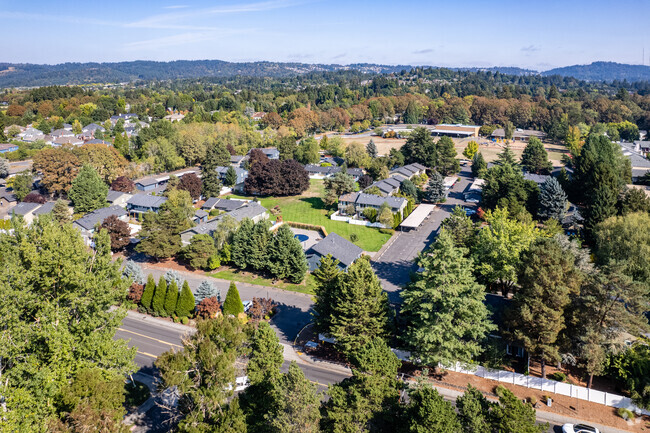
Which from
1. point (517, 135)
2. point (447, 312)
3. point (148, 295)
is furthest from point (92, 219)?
point (517, 135)

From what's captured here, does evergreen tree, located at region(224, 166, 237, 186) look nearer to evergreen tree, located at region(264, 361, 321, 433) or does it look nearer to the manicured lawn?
the manicured lawn

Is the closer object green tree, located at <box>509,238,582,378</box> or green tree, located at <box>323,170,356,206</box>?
green tree, located at <box>509,238,582,378</box>

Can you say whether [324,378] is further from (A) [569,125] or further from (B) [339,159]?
(A) [569,125]

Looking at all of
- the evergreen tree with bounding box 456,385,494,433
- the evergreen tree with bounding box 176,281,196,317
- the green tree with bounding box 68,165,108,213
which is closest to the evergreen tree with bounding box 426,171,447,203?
the evergreen tree with bounding box 176,281,196,317

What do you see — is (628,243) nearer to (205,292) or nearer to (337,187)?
(205,292)

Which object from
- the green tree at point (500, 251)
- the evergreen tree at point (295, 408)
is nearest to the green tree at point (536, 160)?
the green tree at point (500, 251)

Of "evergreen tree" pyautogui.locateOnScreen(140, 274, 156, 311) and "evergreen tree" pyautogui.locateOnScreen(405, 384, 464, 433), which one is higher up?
"evergreen tree" pyautogui.locateOnScreen(405, 384, 464, 433)
